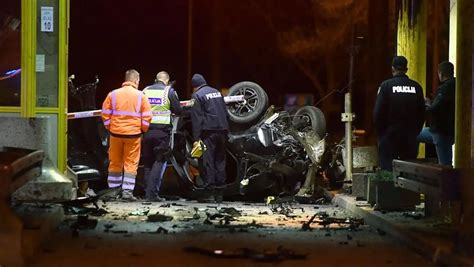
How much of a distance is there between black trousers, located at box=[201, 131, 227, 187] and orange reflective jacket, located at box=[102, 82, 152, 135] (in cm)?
107

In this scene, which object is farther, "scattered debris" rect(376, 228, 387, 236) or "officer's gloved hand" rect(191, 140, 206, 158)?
"officer's gloved hand" rect(191, 140, 206, 158)

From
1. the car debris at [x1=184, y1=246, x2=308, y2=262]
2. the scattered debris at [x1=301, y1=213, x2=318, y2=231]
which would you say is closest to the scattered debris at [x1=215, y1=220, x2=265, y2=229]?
the scattered debris at [x1=301, y1=213, x2=318, y2=231]

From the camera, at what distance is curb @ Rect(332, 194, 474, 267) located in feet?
20.8

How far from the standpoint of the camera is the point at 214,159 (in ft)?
39.9

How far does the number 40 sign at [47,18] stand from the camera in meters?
10.1

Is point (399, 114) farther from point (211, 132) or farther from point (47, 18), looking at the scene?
point (47, 18)

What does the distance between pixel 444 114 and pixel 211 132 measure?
12.6 ft

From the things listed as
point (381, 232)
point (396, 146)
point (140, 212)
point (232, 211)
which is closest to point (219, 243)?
point (381, 232)

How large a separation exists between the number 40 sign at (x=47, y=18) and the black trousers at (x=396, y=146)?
4847 millimetres

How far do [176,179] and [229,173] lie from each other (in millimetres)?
965

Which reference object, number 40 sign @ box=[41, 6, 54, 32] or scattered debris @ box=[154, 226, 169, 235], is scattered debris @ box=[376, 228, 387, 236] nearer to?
scattered debris @ box=[154, 226, 169, 235]

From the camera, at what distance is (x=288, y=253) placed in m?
7.10

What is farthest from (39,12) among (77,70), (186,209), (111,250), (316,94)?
(316,94)

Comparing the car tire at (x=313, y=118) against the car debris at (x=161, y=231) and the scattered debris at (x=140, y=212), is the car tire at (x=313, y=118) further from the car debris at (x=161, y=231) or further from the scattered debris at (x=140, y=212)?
the car debris at (x=161, y=231)
